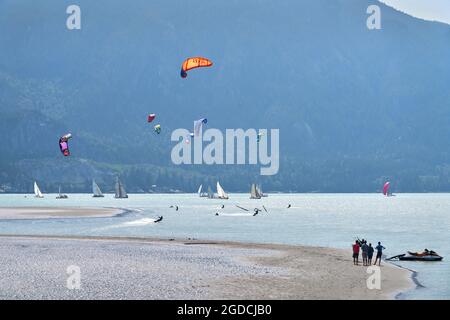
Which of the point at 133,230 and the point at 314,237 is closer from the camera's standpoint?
the point at 314,237

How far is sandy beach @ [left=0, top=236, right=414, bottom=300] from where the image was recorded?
146 feet

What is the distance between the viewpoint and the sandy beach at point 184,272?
4450 cm

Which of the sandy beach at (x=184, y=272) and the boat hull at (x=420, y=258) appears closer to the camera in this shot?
the sandy beach at (x=184, y=272)

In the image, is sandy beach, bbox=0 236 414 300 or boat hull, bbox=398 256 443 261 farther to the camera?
boat hull, bbox=398 256 443 261

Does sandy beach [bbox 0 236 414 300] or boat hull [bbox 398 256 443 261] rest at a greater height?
sandy beach [bbox 0 236 414 300]

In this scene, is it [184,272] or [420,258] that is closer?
[184,272]

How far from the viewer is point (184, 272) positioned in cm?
5412

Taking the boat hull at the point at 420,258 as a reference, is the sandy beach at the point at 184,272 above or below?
above
